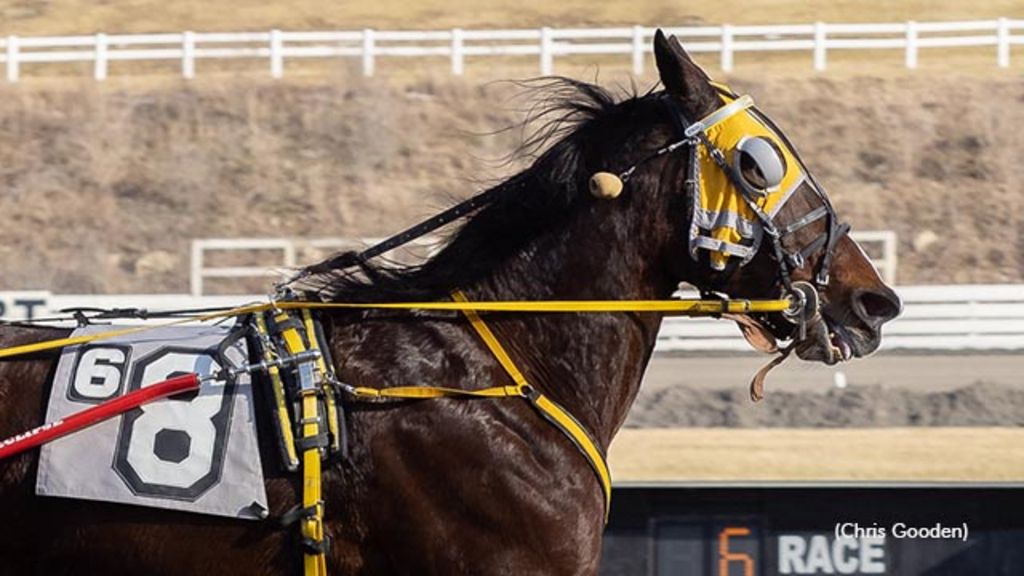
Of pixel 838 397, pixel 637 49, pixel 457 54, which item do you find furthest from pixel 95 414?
pixel 457 54

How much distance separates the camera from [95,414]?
436 centimetres

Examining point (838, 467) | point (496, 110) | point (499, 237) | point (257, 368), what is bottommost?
point (838, 467)

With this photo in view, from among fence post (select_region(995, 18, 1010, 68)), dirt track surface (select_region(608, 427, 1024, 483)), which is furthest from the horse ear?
fence post (select_region(995, 18, 1010, 68))

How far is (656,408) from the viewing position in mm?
14281

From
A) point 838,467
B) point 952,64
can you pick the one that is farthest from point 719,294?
point 952,64

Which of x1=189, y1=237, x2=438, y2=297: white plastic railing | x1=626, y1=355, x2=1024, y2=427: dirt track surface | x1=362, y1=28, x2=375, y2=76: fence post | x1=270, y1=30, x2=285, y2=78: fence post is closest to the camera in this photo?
x1=626, y1=355, x2=1024, y2=427: dirt track surface

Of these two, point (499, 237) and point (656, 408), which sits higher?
point (499, 237)

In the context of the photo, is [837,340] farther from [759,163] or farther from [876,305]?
[759,163]

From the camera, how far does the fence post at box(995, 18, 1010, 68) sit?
22.8 metres

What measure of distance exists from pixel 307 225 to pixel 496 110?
3.59 m

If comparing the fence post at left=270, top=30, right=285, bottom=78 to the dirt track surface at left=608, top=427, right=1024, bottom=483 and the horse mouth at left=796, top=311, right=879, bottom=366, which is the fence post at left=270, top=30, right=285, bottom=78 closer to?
the dirt track surface at left=608, top=427, right=1024, bottom=483

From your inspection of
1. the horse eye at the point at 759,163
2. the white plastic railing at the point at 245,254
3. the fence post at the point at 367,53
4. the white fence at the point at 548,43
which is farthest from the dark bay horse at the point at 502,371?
the fence post at the point at 367,53

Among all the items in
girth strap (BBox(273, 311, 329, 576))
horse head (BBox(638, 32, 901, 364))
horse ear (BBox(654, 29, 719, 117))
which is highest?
horse ear (BBox(654, 29, 719, 117))

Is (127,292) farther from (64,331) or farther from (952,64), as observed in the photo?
(64,331)
